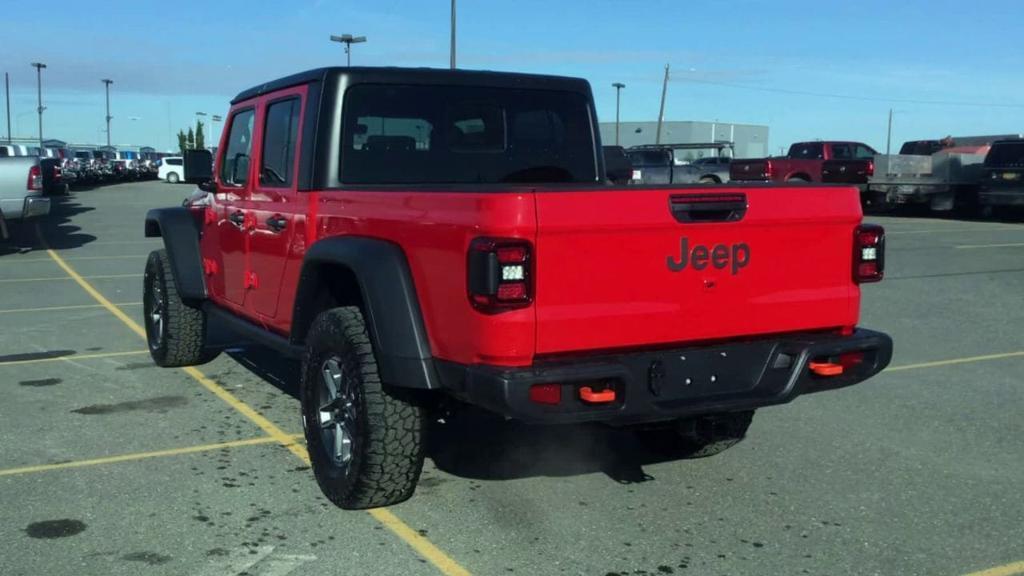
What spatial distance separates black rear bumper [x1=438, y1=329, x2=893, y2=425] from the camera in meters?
3.67

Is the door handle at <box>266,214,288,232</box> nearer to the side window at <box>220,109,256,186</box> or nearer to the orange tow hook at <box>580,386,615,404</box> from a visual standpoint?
the side window at <box>220,109,256,186</box>

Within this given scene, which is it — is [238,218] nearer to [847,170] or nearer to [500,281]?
[500,281]

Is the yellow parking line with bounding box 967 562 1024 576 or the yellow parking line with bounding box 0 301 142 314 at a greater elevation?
the yellow parking line with bounding box 967 562 1024 576

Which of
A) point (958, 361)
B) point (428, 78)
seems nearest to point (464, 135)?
point (428, 78)

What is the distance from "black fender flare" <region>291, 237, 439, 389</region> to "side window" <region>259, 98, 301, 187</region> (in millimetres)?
1156

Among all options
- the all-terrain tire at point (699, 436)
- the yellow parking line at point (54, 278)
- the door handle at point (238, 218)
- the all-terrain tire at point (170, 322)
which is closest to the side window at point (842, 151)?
the yellow parking line at point (54, 278)

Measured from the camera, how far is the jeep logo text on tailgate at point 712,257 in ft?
13.0

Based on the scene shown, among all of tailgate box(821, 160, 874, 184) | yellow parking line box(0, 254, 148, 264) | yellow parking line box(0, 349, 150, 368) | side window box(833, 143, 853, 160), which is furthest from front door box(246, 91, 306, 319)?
side window box(833, 143, 853, 160)

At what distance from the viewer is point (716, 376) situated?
4.05m

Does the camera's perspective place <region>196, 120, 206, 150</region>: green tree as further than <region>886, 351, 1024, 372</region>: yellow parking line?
Yes

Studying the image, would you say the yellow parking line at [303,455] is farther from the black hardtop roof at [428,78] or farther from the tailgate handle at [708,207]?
the black hardtop roof at [428,78]

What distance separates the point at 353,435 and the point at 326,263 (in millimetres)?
772

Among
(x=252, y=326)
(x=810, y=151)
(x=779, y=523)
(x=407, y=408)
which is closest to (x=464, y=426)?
(x=252, y=326)

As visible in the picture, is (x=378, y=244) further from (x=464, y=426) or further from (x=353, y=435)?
(x=464, y=426)
